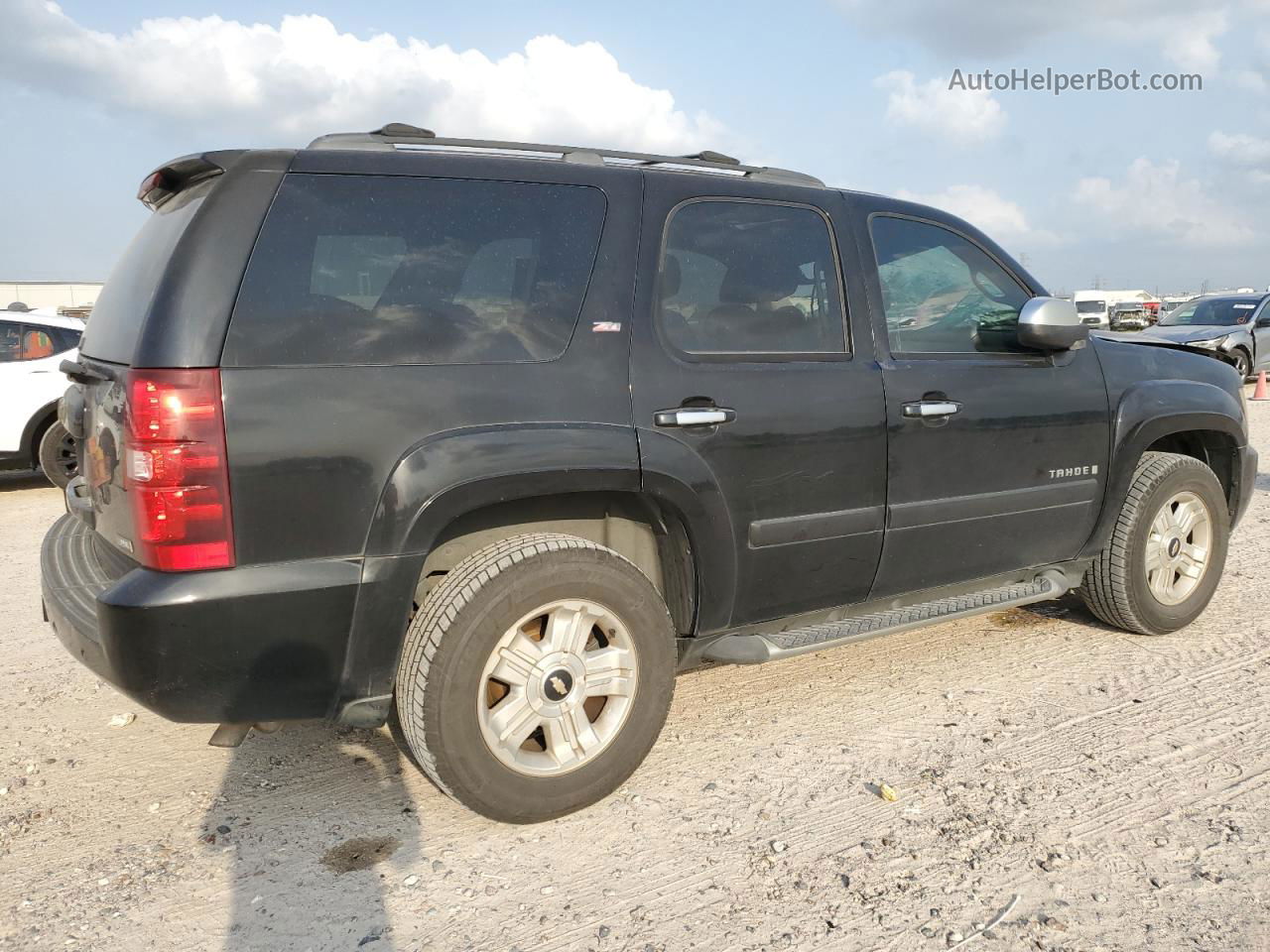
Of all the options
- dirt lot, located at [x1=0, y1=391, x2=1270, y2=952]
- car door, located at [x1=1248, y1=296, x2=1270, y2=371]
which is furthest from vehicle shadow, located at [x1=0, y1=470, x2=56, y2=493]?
car door, located at [x1=1248, y1=296, x2=1270, y2=371]

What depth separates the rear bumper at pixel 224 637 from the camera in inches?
93.1

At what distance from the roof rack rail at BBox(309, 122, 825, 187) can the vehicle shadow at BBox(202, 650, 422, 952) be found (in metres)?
1.92

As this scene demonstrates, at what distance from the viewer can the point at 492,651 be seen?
2.69m

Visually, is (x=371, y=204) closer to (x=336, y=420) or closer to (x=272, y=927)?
(x=336, y=420)

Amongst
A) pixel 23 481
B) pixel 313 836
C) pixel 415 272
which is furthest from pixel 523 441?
pixel 23 481

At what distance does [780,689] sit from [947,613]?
70 centimetres

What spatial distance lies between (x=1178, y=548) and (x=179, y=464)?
405cm

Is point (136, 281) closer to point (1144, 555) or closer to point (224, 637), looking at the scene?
point (224, 637)

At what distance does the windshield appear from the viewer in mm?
16719

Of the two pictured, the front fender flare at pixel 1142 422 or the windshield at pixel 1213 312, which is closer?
the front fender flare at pixel 1142 422

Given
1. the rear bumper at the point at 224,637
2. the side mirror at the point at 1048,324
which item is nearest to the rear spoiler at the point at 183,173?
the rear bumper at the point at 224,637

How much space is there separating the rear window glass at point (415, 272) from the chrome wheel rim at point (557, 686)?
78 centimetres

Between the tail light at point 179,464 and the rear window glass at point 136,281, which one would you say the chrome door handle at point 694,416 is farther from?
the rear window glass at point 136,281

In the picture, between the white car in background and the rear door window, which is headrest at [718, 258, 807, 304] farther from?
the white car in background
